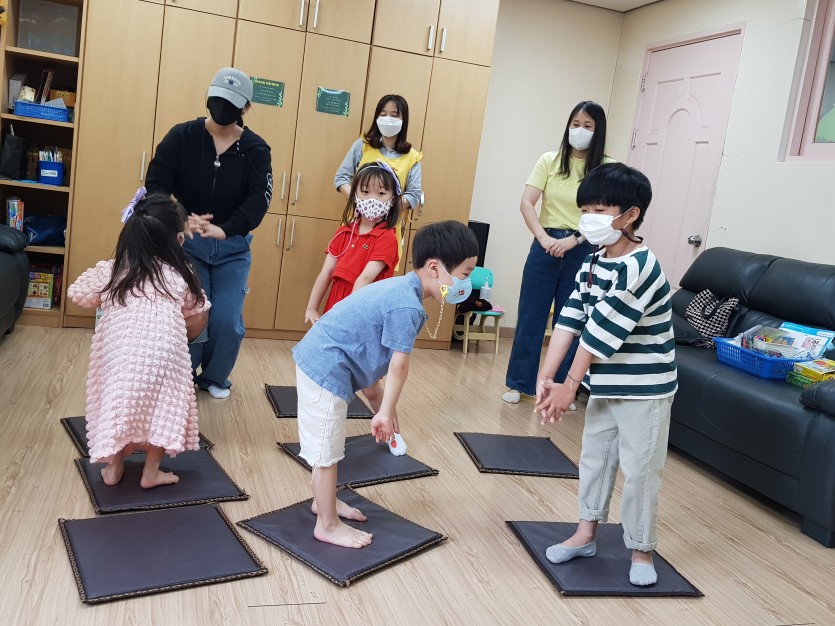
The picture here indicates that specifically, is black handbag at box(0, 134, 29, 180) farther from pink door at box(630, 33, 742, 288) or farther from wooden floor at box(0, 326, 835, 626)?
pink door at box(630, 33, 742, 288)

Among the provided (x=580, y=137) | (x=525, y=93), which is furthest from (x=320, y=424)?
(x=525, y=93)

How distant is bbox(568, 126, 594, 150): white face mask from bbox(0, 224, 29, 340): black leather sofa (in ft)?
8.81

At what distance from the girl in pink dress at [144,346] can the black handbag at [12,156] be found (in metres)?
2.14

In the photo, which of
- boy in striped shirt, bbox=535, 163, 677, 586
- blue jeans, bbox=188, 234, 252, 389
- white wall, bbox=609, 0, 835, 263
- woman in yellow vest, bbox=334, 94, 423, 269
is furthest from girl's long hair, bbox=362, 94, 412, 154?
boy in striped shirt, bbox=535, 163, 677, 586

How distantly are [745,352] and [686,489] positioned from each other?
2.13 ft

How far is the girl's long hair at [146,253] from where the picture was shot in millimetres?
Answer: 2334

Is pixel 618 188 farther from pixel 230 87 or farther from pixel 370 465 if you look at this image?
pixel 230 87

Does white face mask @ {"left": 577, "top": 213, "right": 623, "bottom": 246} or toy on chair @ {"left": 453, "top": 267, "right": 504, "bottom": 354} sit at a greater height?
white face mask @ {"left": 577, "top": 213, "right": 623, "bottom": 246}

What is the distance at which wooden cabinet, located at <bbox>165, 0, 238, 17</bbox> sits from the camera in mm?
4125

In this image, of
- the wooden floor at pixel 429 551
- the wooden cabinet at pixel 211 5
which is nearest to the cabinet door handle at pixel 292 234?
the wooden floor at pixel 429 551

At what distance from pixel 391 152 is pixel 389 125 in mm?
179

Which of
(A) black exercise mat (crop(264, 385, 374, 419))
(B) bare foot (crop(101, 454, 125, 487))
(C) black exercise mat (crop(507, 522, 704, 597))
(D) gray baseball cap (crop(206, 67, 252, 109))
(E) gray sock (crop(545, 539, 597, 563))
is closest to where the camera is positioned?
(C) black exercise mat (crop(507, 522, 704, 597))

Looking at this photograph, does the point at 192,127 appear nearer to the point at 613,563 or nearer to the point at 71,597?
the point at 71,597

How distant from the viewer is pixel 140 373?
2213mm
